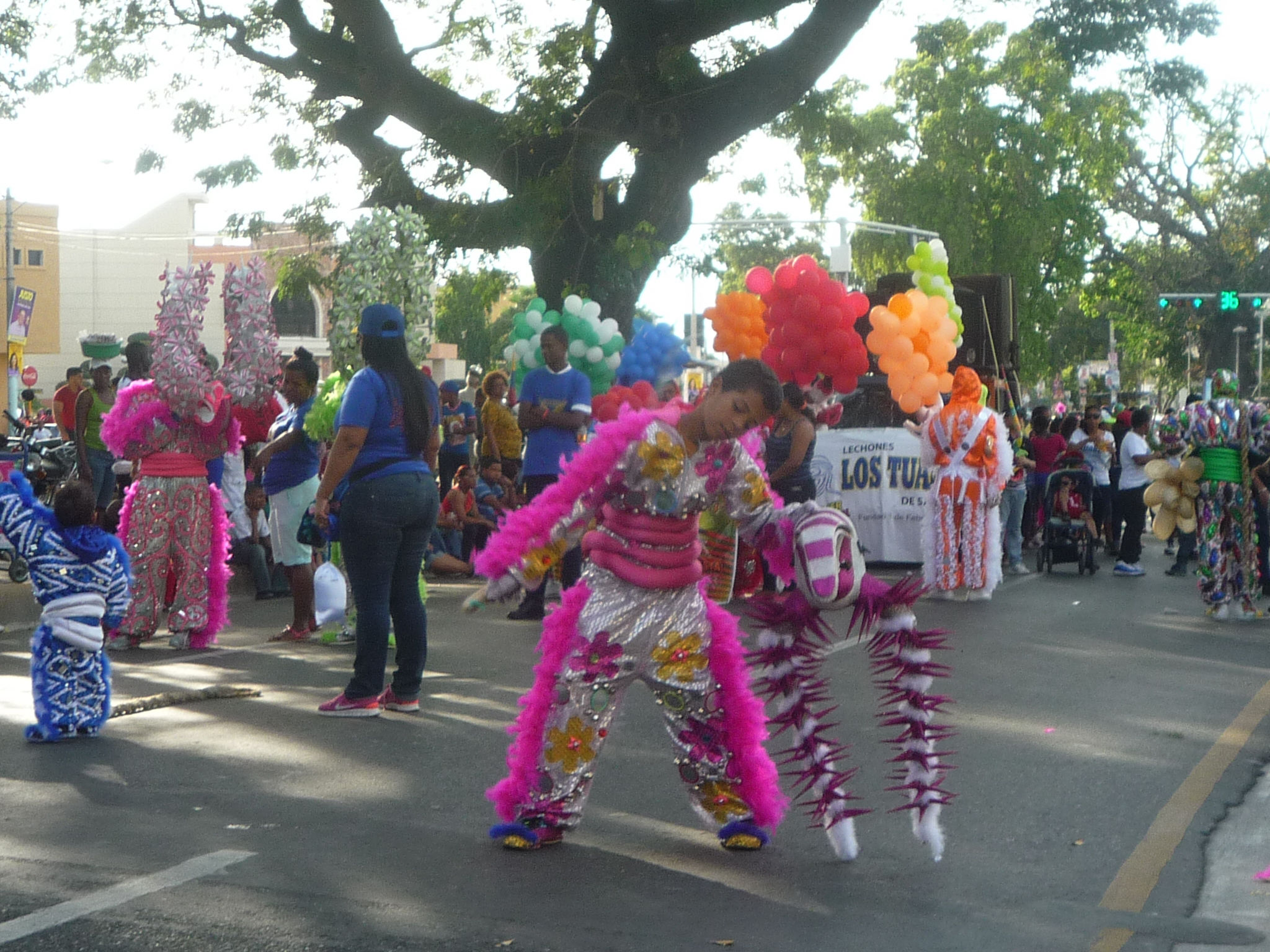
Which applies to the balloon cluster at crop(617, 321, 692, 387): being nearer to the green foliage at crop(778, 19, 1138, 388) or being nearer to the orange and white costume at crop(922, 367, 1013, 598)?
the orange and white costume at crop(922, 367, 1013, 598)

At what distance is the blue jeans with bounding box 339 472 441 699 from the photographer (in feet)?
24.7

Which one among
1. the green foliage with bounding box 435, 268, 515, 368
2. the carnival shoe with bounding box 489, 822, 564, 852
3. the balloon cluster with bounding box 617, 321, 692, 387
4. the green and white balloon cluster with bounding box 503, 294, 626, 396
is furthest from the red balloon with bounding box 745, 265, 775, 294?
the green foliage with bounding box 435, 268, 515, 368

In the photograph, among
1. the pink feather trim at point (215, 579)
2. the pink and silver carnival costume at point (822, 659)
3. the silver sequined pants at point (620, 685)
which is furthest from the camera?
the pink feather trim at point (215, 579)

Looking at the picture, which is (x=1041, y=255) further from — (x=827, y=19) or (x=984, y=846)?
(x=984, y=846)

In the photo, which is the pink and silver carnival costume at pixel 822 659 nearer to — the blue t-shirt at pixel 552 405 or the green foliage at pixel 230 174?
the blue t-shirt at pixel 552 405

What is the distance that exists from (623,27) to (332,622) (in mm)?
8811

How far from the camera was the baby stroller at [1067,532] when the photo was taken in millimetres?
16375

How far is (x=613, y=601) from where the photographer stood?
17.3 ft

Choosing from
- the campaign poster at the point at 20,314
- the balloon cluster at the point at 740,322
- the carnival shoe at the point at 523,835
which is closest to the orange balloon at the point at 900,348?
the balloon cluster at the point at 740,322

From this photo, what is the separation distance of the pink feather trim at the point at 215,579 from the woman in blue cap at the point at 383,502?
251cm

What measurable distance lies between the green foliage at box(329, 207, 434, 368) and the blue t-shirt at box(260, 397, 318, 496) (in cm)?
65

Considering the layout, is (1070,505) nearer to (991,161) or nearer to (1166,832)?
(1166,832)

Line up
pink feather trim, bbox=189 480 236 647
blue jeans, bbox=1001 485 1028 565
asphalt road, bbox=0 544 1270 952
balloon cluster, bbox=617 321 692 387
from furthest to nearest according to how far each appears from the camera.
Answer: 1. blue jeans, bbox=1001 485 1028 565
2. balloon cluster, bbox=617 321 692 387
3. pink feather trim, bbox=189 480 236 647
4. asphalt road, bbox=0 544 1270 952

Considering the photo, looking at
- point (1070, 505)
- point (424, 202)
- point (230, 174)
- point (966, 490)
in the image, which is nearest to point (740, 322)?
point (966, 490)
